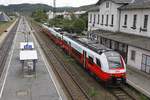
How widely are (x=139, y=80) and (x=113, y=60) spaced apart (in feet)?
12.5

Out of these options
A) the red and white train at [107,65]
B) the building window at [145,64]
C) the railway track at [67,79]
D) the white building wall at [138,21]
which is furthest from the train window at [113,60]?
the white building wall at [138,21]

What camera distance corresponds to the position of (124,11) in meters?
34.5

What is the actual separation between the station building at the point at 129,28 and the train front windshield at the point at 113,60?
4058 millimetres

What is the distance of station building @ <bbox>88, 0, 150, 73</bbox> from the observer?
26297 mm

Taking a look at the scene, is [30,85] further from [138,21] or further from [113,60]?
[138,21]

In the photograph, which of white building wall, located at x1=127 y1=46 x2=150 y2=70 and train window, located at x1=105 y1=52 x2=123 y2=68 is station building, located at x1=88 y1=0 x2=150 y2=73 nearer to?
white building wall, located at x1=127 y1=46 x2=150 y2=70

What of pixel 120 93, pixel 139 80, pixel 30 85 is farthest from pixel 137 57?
pixel 30 85

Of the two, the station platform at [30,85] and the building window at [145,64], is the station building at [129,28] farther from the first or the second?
the station platform at [30,85]

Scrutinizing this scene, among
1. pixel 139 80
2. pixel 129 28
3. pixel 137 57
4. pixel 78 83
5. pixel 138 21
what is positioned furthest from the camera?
pixel 129 28

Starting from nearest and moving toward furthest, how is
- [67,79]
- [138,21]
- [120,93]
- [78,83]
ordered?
[120,93] → [78,83] → [67,79] → [138,21]

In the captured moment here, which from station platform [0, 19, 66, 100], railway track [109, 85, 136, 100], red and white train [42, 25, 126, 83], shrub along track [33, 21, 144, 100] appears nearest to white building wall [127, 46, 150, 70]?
red and white train [42, 25, 126, 83]

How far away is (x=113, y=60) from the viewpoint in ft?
68.6

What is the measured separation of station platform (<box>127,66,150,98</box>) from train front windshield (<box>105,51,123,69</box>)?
2.26 metres

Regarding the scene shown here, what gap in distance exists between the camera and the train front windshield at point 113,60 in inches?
812
